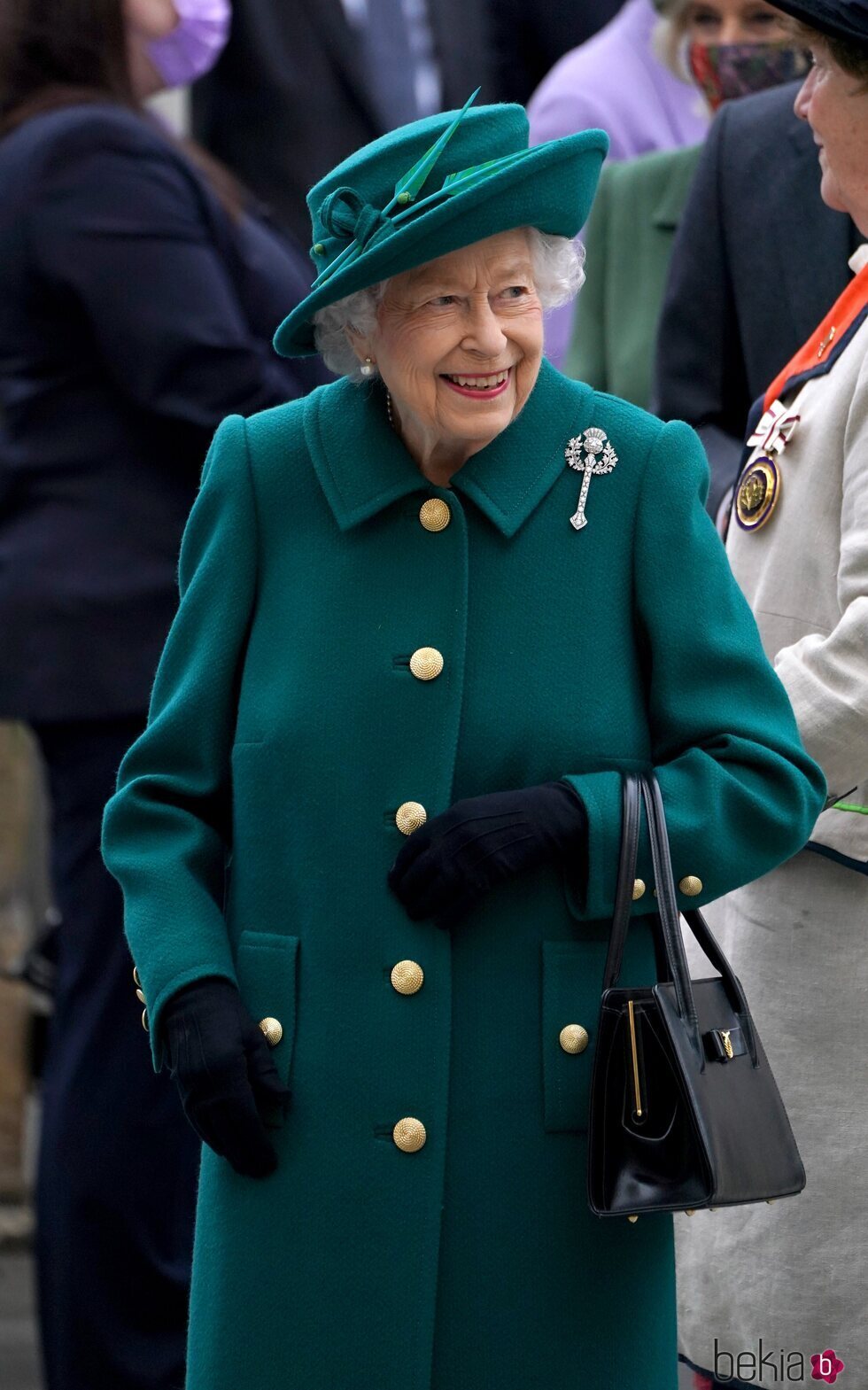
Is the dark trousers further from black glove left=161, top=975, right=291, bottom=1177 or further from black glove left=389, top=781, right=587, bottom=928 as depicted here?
black glove left=389, top=781, right=587, bottom=928

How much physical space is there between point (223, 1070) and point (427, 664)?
482 millimetres

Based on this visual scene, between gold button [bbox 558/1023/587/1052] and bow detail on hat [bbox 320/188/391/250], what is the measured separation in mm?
862

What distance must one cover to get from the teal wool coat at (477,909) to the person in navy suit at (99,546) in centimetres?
135

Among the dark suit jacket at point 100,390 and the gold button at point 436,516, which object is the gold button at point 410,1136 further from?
the dark suit jacket at point 100,390

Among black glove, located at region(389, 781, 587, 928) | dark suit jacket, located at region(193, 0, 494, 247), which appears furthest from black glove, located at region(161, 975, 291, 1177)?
dark suit jacket, located at region(193, 0, 494, 247)

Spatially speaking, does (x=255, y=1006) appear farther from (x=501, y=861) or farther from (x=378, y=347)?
(x=378, y=347)

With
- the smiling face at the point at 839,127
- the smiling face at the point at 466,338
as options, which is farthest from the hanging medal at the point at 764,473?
the smiling face at the point at 466,338

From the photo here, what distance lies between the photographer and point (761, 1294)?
9.52 ft

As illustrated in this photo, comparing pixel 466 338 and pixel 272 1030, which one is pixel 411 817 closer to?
pixel 272 1030

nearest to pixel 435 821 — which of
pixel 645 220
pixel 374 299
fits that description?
pixel 374 299

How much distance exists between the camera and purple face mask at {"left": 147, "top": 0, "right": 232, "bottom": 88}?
4227mm

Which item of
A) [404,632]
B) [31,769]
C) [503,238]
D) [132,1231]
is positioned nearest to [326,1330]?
[404,632]

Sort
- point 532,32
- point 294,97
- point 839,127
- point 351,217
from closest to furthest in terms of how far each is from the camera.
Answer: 1. point 351,217
2. point 839,127
3. point 294,97
4. point 532,32

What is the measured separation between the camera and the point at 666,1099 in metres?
2.30
